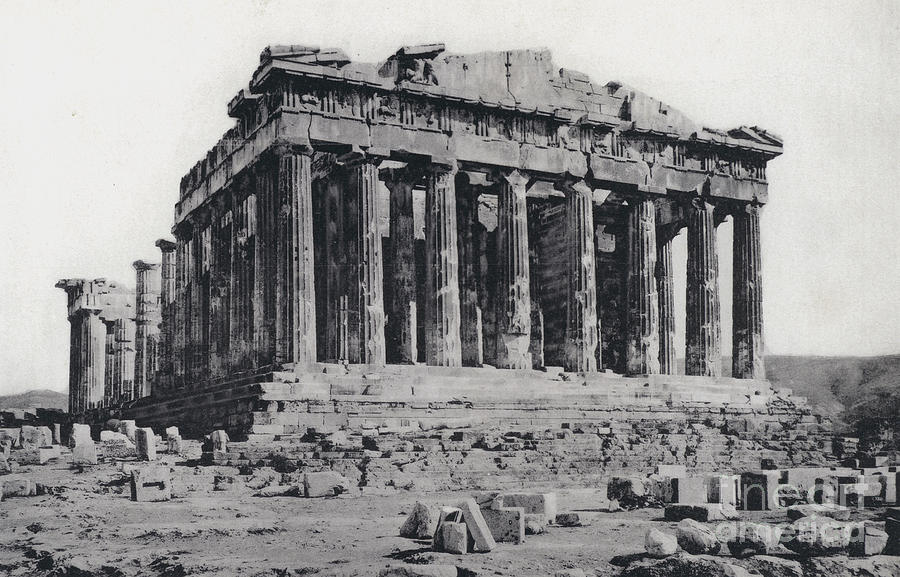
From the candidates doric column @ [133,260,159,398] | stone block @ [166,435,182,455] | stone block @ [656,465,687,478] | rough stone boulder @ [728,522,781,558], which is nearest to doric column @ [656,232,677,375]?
stone block @ [656,465,687,478]

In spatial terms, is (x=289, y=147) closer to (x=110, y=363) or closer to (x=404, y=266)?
(x=404, y=266)

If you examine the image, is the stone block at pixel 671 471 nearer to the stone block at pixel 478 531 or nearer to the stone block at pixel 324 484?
the stone block at pixel 324 484

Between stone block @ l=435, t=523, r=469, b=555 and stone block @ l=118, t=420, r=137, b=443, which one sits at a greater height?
stone block @ l=118, t=420, r=137, b=443

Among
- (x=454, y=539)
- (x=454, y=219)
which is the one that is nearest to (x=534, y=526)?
(x=454, y=539)

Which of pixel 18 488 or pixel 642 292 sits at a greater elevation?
pixel 642 292

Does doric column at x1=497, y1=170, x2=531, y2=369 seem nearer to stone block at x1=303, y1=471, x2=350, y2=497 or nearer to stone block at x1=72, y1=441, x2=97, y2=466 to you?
stone block at x1=72, y1=441, x2=97, y2=466

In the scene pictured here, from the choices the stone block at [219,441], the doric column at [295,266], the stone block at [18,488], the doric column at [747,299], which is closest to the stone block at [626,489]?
the stone block at [219,441]
